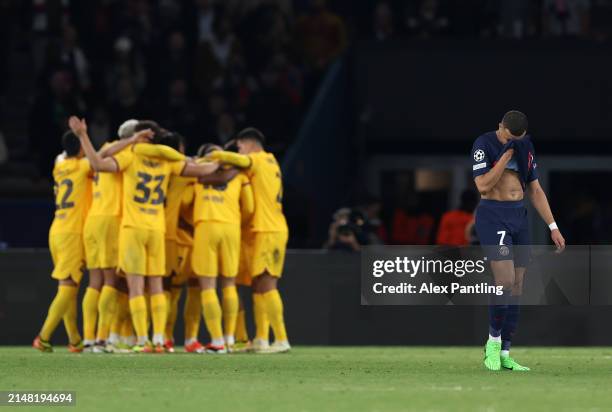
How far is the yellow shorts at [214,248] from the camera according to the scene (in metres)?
17.5

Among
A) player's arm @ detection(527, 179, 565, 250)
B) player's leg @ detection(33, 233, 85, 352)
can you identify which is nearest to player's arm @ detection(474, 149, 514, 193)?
player's arm @ detection(527, 179, 565, 250)

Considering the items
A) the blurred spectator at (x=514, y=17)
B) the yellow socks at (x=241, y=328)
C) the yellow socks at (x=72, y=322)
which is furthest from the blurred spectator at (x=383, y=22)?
the yellow socks at (x=72, y=322)

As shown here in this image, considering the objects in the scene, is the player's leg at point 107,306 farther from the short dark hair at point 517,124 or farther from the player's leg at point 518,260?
the short dark hair at point 517,124

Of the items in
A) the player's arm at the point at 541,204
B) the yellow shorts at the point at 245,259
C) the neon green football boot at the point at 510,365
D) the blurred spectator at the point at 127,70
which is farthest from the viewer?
the blurred spectator at the point at 127,70

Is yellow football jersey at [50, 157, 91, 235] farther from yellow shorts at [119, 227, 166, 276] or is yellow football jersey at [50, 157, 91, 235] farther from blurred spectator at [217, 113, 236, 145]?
blurred spectator at [217, 113, 236, 145]

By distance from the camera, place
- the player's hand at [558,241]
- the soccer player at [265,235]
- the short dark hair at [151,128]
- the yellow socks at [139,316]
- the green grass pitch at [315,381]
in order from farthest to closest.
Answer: the soccer player at [265,235], the short dark hair at [151,128], the yellow socks at [139,316], the player's hand at [558,241], the green grass pitch at [315,381]

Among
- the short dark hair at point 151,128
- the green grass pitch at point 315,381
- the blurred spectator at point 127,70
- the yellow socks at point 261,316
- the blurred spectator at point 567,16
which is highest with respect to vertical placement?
the blurred spectator at point 567,16

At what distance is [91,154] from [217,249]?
62.7 inches

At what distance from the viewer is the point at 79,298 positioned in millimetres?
20234

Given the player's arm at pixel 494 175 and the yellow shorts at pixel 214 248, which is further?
the yellow shorts at pixel 214 248

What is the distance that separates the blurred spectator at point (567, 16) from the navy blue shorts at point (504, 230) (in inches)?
507

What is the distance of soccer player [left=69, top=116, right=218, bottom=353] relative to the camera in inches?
671

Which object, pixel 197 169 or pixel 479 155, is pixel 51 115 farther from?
pixel 479 155

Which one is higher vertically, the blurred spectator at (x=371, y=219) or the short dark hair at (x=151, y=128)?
the short dark hair at (x=151, y=128)
